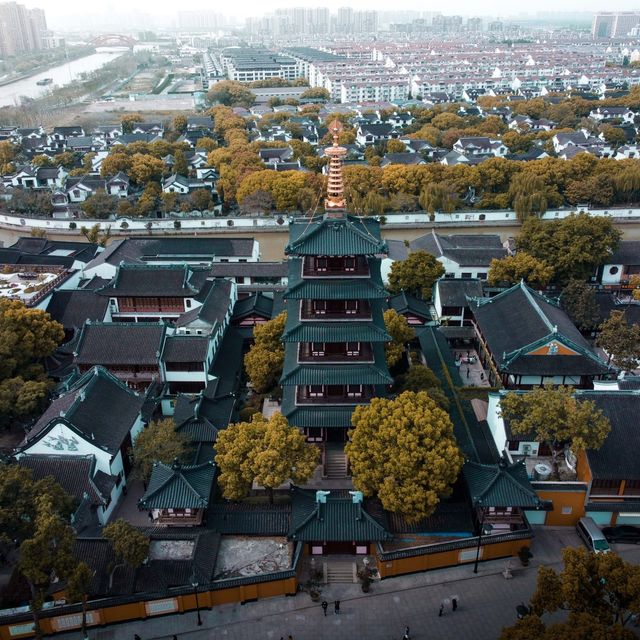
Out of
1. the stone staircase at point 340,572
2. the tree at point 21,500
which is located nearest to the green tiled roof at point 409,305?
the stone staircase at point 340,572

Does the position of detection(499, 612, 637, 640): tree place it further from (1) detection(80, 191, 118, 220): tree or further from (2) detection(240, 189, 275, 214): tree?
(1) detection(80, 191, 118, 220): tree

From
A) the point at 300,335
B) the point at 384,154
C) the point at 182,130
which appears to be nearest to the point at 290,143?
the point at 384,154

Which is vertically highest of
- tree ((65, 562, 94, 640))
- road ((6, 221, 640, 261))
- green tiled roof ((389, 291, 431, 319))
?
tree ((65, 562, 94, 640))

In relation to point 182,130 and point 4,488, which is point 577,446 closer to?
point 4,488

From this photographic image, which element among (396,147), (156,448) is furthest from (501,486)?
(396,147)

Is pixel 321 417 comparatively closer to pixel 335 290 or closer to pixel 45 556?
pixel 335 290

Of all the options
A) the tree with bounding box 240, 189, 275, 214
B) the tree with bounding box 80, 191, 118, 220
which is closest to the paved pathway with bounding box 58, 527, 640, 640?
the tree with bounding box 240, 189, 275, 214
